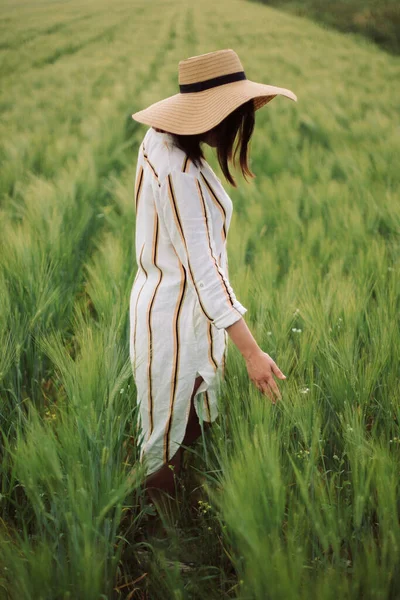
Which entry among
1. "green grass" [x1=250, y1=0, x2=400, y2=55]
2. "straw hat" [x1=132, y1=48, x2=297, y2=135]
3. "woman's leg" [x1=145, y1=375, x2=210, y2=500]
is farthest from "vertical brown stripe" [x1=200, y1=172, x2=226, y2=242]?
"green grass" [x1=250, y1=0, x2=400, y2=55]

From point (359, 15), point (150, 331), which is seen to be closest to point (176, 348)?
point (150, 331)

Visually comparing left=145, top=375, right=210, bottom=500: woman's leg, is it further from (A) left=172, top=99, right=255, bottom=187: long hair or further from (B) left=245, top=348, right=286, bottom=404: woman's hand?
(A) left=172, top=99, right=255, bottom=187: long hair

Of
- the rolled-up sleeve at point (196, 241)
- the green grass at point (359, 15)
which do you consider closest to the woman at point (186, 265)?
the rolled-up sleeve at point (196, 241)

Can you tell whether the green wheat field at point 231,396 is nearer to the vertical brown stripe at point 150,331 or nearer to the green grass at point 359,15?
the vertical brown stripe at point 150,331

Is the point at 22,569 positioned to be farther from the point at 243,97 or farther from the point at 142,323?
the point at 243,97

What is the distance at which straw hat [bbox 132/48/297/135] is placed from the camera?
978 mm

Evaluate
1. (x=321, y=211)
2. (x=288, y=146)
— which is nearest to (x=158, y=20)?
(x=288, y=146)

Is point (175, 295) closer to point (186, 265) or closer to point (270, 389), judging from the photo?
point (186, 265)

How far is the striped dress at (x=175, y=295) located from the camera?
3.22 ft

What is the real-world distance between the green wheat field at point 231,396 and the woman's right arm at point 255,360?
0.03 metres

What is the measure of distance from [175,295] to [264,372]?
240mm

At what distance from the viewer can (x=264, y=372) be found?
1.03 meters

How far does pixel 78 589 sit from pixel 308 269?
51.3 inches

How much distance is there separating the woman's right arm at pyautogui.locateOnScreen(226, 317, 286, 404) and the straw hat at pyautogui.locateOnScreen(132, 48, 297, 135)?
38 cm
